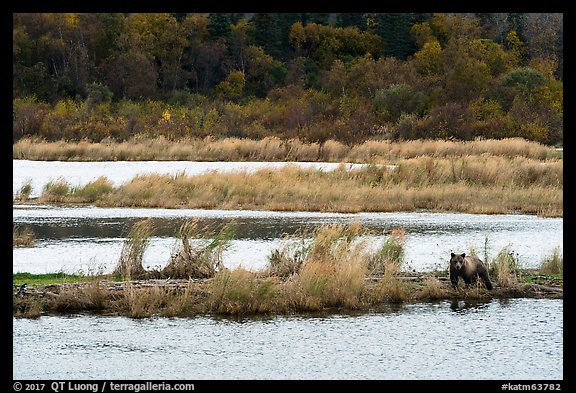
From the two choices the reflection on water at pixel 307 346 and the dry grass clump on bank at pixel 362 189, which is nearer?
the reflection on water at pixel 307 346

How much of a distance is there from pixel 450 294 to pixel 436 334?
94.3 inches

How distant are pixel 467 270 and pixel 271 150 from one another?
27313mm

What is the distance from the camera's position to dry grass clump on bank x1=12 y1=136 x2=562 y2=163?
139 ft

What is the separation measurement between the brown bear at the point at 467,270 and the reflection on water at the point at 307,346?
0.63 meters

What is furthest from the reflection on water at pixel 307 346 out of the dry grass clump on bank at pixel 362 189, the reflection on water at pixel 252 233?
the dry grass clump on bank at pixel 362 189

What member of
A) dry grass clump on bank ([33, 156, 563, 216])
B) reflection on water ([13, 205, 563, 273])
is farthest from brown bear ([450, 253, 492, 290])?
dry grass clump on bank ([33, 156, 563, 216])

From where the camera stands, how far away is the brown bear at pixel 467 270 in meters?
16.7

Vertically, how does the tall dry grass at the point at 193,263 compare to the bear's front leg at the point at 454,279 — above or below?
above

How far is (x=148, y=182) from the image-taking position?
34.3m

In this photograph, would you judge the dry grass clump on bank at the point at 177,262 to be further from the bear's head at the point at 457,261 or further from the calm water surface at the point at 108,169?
the calm water surface at the point at 108,169

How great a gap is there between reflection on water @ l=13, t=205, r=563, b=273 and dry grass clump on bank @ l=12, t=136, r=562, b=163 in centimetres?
1210

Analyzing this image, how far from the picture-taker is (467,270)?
17.0 meters

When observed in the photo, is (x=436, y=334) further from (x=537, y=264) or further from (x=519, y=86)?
(x=519, y=86)
